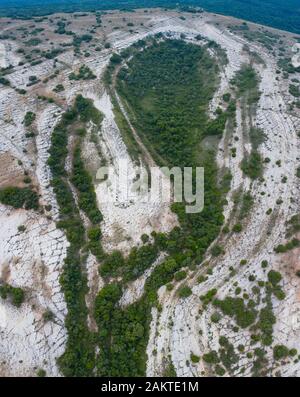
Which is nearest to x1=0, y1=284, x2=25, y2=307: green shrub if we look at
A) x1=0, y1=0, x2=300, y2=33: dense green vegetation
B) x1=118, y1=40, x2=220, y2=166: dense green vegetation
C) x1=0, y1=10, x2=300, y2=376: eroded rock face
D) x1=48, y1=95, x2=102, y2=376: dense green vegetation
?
x1=0, y1=10, x2=300, y2=376: eroded rock face

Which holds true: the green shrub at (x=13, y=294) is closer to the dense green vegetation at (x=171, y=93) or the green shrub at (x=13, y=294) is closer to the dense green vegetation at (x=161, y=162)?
the dense green vegetation at (x=161, y=162)

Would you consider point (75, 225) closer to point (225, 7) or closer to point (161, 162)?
point (161, 162)

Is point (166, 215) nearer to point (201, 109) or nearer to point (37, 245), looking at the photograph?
point (37, 245)

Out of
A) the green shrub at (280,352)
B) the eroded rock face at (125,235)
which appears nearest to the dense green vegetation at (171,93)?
the eroded rock face at (125,235)

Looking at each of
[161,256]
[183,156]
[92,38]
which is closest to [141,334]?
[161,256]

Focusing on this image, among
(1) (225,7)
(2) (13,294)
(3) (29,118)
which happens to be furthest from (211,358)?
(1) (225,7)

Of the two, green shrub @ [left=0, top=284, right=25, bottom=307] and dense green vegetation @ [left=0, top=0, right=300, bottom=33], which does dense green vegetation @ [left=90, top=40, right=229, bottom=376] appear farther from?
dense green vegetation @ [left=0, top=0, right=300, bottom=33]
